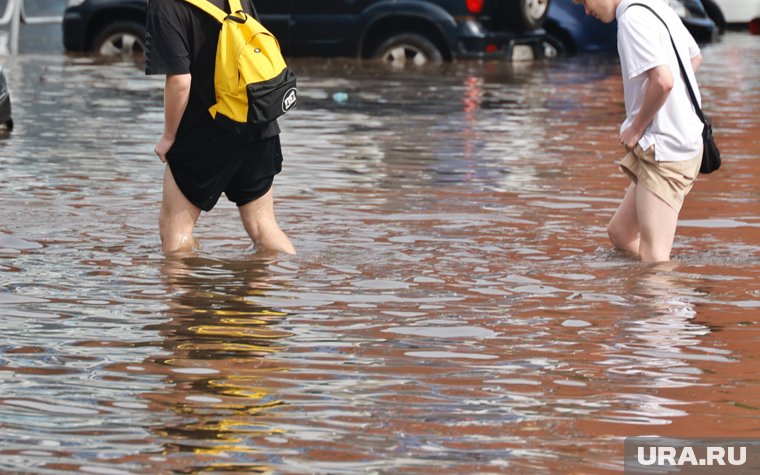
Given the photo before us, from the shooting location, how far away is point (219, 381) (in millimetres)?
6102

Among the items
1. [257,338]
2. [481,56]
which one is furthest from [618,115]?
[257,338]

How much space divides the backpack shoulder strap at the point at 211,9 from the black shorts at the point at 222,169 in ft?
1.97

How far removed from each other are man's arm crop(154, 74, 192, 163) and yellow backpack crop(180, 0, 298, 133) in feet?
0.53

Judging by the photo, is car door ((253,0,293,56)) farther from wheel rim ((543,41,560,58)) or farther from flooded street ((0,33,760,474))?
flooded street ((0,33,760,474))

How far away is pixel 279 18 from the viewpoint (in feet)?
71.4

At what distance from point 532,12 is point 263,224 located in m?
13.9

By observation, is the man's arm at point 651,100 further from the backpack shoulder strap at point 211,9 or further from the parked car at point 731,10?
the parked car at point 731,10

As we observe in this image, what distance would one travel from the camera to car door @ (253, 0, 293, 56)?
21.7m

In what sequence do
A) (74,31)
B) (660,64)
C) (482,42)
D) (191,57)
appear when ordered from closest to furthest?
(660,64)
(191,57)
(482,42)
(74,31)

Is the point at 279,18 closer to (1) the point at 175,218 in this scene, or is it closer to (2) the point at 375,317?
(1) the point at 175,218

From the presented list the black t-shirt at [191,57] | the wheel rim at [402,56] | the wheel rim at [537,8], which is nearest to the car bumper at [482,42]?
the wheel rim at [537,8]

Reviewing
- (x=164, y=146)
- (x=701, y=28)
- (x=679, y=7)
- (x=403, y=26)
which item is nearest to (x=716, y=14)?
(x=701, y=28)

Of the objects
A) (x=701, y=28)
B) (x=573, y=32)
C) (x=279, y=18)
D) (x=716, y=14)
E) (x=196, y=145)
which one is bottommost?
(x=716, y=14)

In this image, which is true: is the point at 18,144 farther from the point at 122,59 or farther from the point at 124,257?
the point at 122,59
